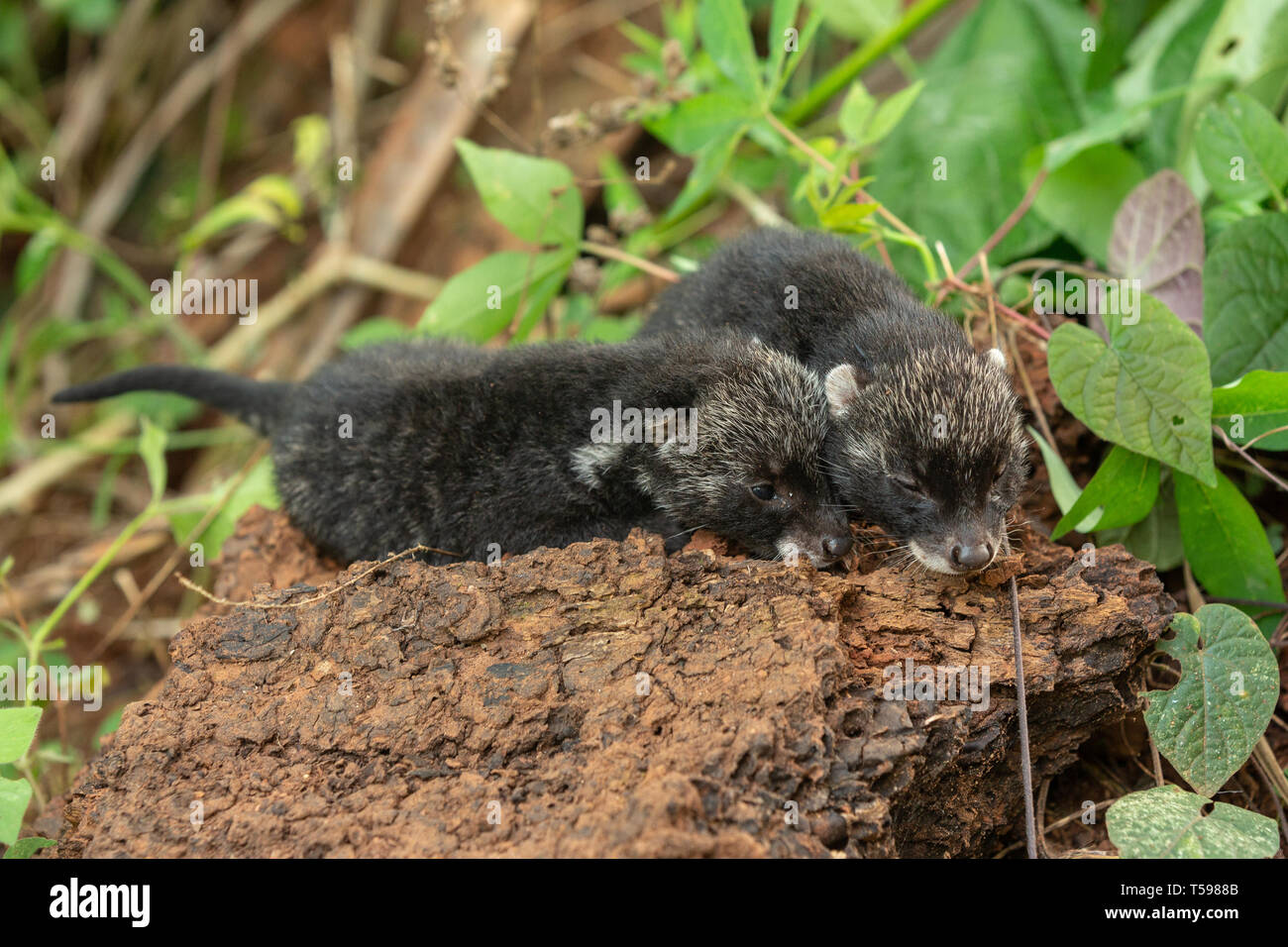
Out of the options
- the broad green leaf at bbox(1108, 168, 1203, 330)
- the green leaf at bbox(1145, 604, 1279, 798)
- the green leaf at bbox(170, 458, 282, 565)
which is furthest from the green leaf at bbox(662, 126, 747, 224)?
the green leaf at bbox(1145, 604, 1279, 798)

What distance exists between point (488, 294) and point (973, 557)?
10.6 ft

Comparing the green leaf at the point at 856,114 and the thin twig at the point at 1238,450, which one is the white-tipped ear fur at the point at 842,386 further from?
the green leaf at the point at 856,114

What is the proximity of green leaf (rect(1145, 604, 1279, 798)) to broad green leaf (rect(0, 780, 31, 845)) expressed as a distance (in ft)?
13.4

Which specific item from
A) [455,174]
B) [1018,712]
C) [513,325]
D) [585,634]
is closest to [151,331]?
[455,174]

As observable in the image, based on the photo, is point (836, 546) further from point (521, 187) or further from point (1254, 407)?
point (521, 187)

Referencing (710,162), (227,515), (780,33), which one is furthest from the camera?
(710,162)

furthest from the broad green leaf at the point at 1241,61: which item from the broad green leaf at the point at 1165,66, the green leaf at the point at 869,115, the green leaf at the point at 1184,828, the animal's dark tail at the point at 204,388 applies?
the animal's dark tail at the point at 204,388

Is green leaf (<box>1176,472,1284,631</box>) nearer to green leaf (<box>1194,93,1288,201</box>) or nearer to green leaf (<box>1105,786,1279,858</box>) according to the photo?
green leaf (<box>1105,786,1279,858</box>)

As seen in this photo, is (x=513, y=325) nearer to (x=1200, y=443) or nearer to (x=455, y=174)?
(x=455, y=174)

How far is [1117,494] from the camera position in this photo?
4.97m

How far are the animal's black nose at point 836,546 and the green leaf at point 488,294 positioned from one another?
251cm

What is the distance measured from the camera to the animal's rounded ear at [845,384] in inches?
200

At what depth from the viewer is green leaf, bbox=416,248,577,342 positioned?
649cm

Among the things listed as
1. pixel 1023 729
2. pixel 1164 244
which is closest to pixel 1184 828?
pixel 1023 729
